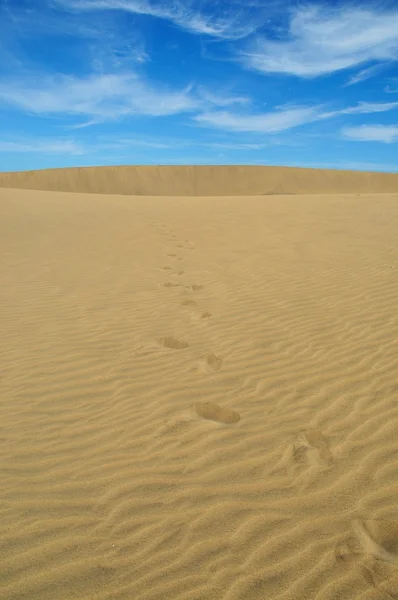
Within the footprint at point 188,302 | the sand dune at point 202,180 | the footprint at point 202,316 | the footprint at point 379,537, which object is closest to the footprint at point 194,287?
the footprint at point 188,302

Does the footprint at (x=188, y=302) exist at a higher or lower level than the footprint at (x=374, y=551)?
higher

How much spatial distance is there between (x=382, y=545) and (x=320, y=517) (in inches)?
12.5

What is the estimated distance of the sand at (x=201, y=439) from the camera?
2.04 metres

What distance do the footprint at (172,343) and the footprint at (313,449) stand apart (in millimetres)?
1849

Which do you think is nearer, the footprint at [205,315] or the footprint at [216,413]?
the footprint at [216,413]

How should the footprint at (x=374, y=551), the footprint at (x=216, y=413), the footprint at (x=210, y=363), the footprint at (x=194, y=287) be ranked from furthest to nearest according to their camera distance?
the footprint at (x=194, y=287) < the footprint at (x=210, y=363) < the footprint at (x=216, y=413) < the footprint at (x=374, y=551)

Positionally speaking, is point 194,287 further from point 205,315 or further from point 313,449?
point 313,449

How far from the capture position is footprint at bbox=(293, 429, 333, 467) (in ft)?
8.93

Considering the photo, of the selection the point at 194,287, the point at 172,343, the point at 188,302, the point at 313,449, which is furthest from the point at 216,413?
the point at 194,287

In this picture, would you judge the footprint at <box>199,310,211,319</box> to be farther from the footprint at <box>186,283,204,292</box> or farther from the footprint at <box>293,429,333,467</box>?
the footprint at <box>293,429,333,467</box>

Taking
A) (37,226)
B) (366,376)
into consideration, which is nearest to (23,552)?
(366,376)

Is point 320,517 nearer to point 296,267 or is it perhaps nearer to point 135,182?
point 296,267

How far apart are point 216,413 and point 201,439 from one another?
1.26 feet

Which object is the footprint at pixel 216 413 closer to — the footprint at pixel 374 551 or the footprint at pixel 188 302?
the footprint at pixel 374 551
